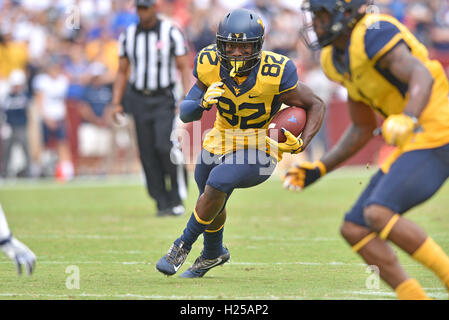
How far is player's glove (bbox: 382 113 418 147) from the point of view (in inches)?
152

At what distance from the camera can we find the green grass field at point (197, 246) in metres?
4.93

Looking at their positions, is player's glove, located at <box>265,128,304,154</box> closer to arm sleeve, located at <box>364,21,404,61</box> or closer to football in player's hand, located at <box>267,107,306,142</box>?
football in player's hand, located at <box>267,107,306,142</box>

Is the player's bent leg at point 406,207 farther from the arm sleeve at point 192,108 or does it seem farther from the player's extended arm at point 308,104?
the arm sleeve at point 192,108

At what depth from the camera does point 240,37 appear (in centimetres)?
512

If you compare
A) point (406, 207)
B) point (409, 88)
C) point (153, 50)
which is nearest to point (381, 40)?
point (409, 88)

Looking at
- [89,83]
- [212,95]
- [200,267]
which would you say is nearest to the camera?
[212,95]

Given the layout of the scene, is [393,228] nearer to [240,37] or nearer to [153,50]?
[240,37]

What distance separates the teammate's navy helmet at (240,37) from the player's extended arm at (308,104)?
30 cm

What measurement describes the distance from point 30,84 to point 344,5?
1015 centimetres

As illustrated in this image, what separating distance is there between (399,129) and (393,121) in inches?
2.5

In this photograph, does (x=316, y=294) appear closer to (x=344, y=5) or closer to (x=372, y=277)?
(x=372, y=277)

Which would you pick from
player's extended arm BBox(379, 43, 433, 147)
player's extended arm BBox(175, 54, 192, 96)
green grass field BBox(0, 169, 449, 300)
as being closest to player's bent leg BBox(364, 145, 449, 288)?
player's extended arm BBox(379, 43, 433, 147)

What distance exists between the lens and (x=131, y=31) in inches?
352
